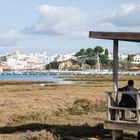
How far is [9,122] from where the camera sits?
25.4 m

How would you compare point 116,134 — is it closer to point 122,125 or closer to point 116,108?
point 122,125

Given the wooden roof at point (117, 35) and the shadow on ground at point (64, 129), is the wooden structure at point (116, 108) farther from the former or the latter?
the shadow on ground at point (64, 129)

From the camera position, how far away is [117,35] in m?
17.7

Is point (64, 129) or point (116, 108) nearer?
point (116, 108)

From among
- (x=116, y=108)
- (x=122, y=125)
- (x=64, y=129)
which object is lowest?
(x=64, y=129)

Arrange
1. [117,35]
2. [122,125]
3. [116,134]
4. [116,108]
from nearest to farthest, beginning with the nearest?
[122,125] → [116,108] → [117,35] → [116,134]

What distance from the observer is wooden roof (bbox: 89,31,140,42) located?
17.3 metres

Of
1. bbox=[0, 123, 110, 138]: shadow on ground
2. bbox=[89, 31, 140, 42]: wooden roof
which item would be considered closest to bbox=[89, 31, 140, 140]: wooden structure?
bbox=[89, 31, 140, 42]: wooden roof

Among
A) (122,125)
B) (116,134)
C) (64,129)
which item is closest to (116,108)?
(122,125)

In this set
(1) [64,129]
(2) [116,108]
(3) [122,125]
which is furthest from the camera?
(1) [64,129]

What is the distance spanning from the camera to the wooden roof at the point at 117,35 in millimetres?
17297

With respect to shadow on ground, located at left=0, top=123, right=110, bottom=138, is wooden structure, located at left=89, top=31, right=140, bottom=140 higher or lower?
higher

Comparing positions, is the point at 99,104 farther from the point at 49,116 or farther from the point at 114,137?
the point at 114,137

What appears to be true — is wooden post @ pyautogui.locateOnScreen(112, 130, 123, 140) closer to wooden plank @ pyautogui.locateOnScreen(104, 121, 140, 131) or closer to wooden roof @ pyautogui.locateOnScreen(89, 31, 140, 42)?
wooden plank @ pyautogui.locateOnScreen(104, 121, 140, 131)
